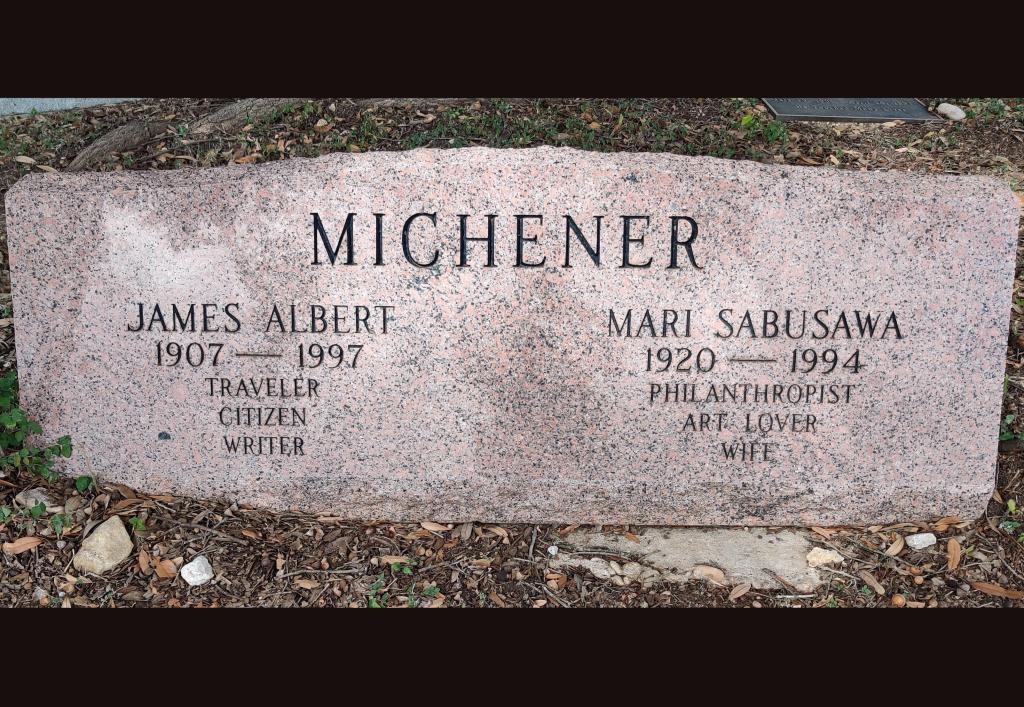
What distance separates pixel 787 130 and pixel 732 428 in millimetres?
2400

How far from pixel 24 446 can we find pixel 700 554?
2731mm

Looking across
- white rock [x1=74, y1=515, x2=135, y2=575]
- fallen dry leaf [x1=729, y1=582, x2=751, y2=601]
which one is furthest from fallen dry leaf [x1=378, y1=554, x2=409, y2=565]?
fallen dry leaf [x1=729, y1=582, x2=751, y2=601]

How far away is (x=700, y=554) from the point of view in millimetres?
3865

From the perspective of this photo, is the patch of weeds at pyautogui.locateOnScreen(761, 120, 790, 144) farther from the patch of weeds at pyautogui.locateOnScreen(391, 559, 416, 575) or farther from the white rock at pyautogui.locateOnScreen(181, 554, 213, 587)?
the white rock at pyautogui.locateOnScreen(181, 554, 213, 587)

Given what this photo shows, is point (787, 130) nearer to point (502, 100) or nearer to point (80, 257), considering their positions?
point (502, 100)

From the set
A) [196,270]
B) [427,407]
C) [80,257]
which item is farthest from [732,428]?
[80,257]

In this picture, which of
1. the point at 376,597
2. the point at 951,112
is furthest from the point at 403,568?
the point at 951,112

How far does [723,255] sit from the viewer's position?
3697 millimetres

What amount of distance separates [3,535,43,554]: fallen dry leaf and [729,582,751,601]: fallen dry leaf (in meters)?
2.63

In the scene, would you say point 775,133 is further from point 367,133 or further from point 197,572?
point 197,572

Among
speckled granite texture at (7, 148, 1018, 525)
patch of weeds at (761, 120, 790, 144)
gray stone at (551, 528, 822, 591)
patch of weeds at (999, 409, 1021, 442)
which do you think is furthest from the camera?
patch of weeds at (761, 120, 790, 144)

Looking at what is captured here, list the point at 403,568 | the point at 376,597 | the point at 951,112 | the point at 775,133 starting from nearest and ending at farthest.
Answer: the point at 376,597, the point at 403,568, the point at 775,133, the point at 951,112

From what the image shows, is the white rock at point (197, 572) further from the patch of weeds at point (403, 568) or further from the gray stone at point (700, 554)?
the gray stone at point (700, 554)

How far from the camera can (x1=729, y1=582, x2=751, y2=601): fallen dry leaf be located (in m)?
3.69
